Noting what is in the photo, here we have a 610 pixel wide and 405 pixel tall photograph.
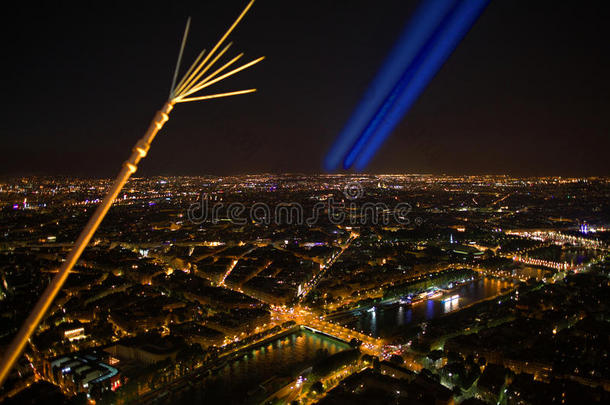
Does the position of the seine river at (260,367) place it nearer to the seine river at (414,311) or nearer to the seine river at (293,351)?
the seine river at (293,351)

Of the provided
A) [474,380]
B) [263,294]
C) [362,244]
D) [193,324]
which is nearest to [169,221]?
[362,244]

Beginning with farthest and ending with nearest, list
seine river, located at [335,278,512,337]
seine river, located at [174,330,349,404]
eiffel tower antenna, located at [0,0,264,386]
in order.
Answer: seine river, located at [335,278,512,337]
seine river, located at [174,330,349,404]
eiffel tower antenna, located at [0,0,264,386]

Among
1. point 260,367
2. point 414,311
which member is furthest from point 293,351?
point 414,311

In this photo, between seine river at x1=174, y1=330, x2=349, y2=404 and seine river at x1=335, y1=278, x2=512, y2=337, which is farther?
seine river at x1=335, y1=278, x2=512, y2=337

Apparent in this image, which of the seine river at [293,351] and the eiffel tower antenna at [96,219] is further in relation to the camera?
the seine river at [293,351]

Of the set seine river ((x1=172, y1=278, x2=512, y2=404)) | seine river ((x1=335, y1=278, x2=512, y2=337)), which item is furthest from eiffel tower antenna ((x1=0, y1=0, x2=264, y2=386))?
seine river ((x1=335, y1=278, x2=512, y2=337))

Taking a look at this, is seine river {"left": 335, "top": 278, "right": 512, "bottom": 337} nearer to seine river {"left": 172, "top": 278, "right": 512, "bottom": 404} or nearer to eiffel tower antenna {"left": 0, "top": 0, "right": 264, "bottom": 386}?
seine river {"left": 172, "top": 278, "right": 512, "bottom": 404}

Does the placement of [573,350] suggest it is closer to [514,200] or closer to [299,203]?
[299,203]

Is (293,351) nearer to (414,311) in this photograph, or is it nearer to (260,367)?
(260,367)

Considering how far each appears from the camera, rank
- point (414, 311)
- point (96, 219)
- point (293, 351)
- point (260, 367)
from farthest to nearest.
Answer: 1. point (414, 311)
2. point (293, 351)
3. point (260, 367)
4. point (96, 219)

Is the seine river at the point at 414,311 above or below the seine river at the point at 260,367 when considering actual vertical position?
above

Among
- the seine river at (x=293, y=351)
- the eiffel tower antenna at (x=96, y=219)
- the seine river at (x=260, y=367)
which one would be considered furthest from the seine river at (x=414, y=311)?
the eiffel tower antenna at (x=96, y=219)
